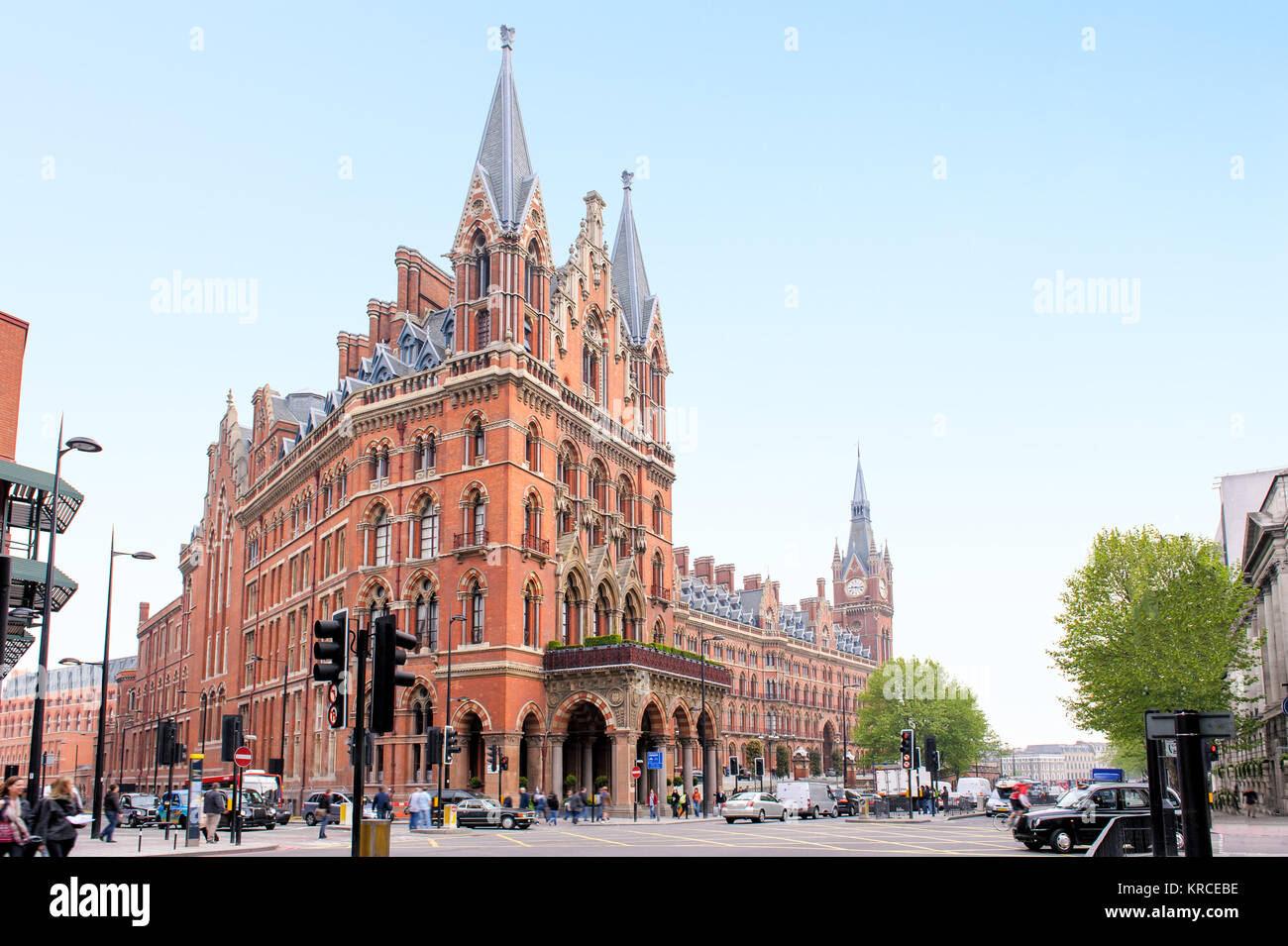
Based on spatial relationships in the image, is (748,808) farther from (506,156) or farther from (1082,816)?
Answer: (506,156)

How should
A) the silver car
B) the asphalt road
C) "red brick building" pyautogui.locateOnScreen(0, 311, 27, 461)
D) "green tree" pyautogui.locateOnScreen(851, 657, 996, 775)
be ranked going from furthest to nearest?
"green tree" pyautogui.locateOnScreen(851, 657, 996, 775)
the silver car
"red brick building" pyautogui.locateOnScreen(0, 311, 27, 461)
the asphalt road

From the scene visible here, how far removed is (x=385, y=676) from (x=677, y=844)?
15117 millimetres

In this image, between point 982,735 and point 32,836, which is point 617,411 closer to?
point 32,836

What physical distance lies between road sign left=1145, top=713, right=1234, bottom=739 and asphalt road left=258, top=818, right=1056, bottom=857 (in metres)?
8.71

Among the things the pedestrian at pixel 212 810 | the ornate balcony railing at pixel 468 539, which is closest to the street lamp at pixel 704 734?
the ornate balcony railing at pixel 468 539

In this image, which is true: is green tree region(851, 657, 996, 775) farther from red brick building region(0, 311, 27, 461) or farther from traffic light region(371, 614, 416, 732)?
traffic light region(371, 614, 416, 732)

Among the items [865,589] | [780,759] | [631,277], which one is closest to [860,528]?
[865,589]

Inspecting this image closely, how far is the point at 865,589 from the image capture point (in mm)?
153625

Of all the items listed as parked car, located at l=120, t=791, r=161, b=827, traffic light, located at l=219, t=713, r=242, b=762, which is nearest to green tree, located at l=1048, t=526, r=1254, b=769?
traffic light, located at l=219, t=713, r=242, b=762

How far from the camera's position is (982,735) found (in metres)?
114

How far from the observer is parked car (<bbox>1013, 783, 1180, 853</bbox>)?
2652cm

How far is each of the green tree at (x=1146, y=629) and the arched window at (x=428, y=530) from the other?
3105 centimetres
